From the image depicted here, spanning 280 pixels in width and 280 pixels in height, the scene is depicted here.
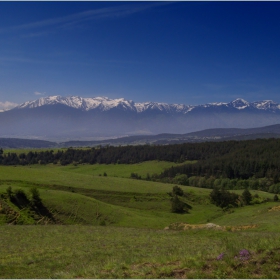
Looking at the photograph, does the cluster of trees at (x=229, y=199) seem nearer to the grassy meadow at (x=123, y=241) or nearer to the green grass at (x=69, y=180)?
the grassy meadow at (x=123, y=241)

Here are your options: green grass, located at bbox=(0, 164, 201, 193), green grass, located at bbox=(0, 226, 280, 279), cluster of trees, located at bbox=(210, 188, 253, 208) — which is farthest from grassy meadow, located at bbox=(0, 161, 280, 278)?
cluster of trees, located at bbox=(210, 188, 253, 208)

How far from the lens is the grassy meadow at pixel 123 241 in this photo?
35.4 feet

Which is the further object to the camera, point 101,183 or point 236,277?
point 101,183

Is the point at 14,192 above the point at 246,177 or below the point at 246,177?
above

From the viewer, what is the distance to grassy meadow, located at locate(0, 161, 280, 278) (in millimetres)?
10781

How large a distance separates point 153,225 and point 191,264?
43.1m

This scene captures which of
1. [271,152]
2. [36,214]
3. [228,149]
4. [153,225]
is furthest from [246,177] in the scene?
[36,214]

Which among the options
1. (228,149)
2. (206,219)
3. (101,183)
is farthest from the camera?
(228,149)

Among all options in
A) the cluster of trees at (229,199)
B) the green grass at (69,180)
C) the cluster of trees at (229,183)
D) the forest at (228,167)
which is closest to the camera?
the green grass at (69,180)

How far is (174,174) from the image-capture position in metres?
154

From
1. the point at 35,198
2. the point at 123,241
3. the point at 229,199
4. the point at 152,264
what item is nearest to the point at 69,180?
the point at 35,198

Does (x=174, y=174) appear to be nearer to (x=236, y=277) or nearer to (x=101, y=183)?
(x=101, y=183)

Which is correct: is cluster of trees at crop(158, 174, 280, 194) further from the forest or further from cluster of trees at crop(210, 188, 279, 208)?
cluster of trees at crop(210, 188, 279, 208)

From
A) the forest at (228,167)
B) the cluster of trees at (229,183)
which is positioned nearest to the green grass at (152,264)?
the cluster of trees at (229,183)
